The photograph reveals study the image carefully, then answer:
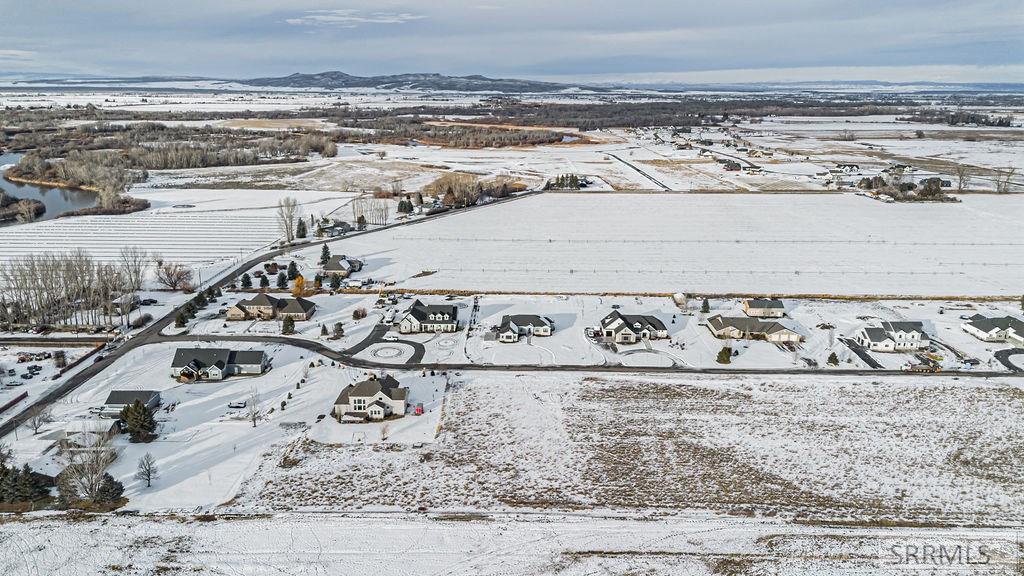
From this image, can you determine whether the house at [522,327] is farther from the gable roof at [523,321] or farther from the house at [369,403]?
the house at [369,403]

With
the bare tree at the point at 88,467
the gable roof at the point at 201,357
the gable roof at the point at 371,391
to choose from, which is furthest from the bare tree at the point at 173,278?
the gable roof at the point at 371,391

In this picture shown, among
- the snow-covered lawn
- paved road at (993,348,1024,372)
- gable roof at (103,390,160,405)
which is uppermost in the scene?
gable roof at (103,390,160,405)

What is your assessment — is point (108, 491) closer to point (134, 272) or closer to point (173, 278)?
point (173, 278)

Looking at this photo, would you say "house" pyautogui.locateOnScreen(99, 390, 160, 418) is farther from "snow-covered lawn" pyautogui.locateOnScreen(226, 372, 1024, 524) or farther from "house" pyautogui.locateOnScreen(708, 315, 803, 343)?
"house" pyautogui.locateOnScreen(708, 315, 803, 343)

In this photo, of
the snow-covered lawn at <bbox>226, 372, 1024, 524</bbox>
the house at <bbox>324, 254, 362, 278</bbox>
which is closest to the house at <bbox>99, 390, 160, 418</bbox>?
the snow-covered lawn at <bbox>226, 372, 1024, 524</bbox>

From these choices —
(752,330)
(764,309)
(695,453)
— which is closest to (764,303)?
(764,309)

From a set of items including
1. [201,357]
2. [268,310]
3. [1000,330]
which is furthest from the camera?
[268,310]
